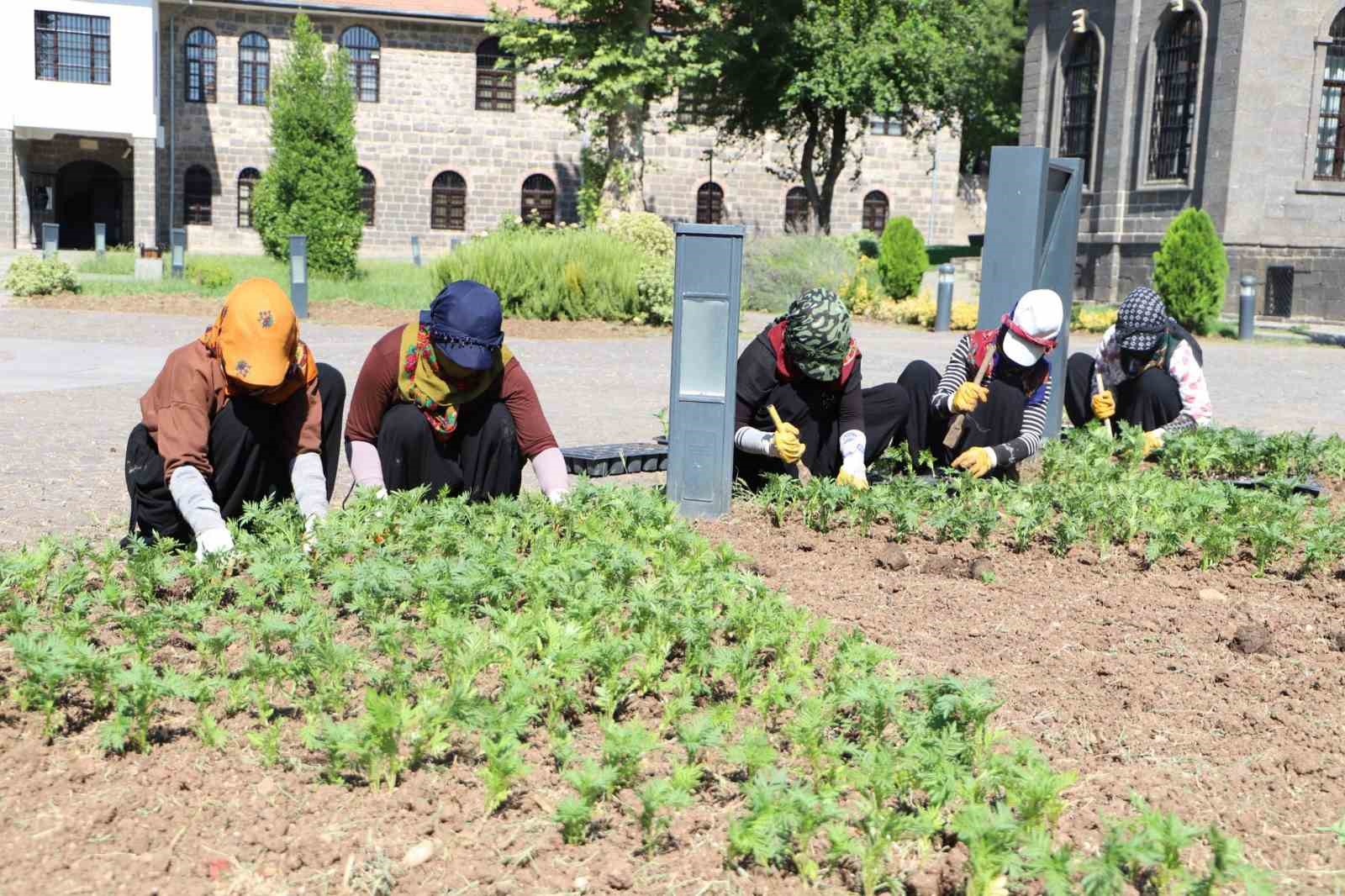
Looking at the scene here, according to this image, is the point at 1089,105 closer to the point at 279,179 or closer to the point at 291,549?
the point at 279,179

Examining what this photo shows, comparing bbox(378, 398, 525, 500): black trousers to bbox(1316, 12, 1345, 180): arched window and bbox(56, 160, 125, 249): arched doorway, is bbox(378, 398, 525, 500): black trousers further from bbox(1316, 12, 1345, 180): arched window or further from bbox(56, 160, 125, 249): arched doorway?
bbox(56, 160, 125, 249): arched doorway

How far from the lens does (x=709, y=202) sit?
4094 cm

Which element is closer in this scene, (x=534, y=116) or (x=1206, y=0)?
(x=1206, y=0)

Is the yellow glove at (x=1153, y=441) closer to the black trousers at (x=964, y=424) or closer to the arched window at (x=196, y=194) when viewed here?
the black trousers at (x=964, y=424)

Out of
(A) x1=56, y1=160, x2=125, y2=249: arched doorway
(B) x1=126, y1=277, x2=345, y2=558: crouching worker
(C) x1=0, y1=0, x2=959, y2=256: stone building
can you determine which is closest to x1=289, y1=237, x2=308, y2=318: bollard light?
(B) x1=126, y1=277, x2=345, y2=558: crouching worker

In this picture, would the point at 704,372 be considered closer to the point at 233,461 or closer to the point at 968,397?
the point at 968,397

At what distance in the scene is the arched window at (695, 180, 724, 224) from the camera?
134ft

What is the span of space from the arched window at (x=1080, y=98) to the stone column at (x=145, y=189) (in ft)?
69.4

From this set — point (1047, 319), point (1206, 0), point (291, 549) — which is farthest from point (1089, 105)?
point (291, 549)

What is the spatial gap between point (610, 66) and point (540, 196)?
11251mm

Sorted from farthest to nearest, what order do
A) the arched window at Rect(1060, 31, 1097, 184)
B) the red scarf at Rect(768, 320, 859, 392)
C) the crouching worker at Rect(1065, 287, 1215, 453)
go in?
the arched window at Rect(1060, 31, 1097, 184)
the crouching worker at Rect(1065, 287, 1215, 453)
the red scarf at Rect(768, 320, 859, 392)

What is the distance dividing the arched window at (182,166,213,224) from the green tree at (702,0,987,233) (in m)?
13.7

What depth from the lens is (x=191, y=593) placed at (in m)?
4.00

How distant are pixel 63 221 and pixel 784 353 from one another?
36.8m
